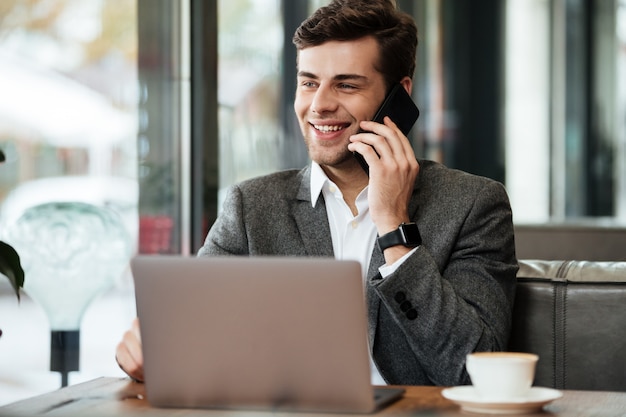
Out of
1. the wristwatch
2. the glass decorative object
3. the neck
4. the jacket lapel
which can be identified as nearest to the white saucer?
the wristwatch

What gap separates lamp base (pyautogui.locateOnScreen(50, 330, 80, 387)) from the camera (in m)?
3.03

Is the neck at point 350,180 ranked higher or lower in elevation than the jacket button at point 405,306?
higher

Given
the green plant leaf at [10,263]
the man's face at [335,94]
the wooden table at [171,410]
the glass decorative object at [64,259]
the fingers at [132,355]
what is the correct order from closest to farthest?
the wooden table at [171,410]
the fingers at [132,355]
the green plant leaf at [10,263]
the man's face at [335,94]
the glass decorative object at [64,259]

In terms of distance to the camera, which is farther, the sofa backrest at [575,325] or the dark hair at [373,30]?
the dark hair at [373,30]

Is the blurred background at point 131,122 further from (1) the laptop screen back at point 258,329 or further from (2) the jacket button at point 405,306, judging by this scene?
(1) the laptop screen back at point 258,329

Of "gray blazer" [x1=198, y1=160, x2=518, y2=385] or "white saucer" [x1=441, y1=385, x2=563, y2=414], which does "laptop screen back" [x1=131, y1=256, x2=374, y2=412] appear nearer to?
"white saucer" [x1=441, y1=385, x2=563, y2=414]

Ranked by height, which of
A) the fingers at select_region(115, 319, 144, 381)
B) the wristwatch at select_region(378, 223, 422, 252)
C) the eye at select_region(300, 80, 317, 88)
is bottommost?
the fingers at select_region(115, 319, 144, 381)

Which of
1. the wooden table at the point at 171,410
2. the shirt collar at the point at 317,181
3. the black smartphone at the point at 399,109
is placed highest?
the black smartphone at the point at 399,109

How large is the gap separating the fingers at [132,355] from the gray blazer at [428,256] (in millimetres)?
484

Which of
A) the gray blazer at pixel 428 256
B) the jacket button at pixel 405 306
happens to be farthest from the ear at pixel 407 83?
the jacket button at pixel 405 306

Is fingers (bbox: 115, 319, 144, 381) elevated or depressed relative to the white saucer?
elevated

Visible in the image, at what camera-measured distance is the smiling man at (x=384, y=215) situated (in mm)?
2082

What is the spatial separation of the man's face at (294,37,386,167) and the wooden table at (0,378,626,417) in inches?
32.0

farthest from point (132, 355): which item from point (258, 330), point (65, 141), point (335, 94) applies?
point (65, 141)
